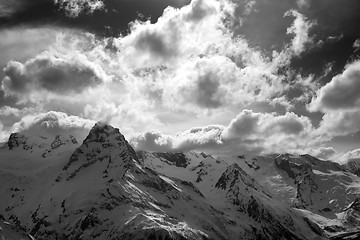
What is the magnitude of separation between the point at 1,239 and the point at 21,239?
32.7 ft

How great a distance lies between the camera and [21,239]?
199875 millimetres

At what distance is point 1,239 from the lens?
629ft
